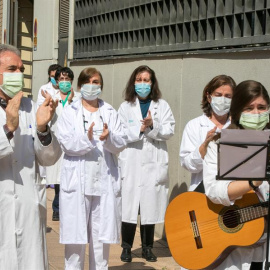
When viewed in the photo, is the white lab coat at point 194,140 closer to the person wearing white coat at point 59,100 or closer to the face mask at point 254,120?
the face mask at point 254,120

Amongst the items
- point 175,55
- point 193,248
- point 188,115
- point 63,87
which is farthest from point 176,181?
point 193,248

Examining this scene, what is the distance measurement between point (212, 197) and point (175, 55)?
5.33 m

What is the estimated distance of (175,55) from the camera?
981 centimetres

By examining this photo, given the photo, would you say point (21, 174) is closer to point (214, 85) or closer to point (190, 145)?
point (190, 145)

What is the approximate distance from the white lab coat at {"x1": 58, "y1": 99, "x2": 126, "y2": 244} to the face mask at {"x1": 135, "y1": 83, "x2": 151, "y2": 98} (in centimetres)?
147

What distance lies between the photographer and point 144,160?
8.66 meters

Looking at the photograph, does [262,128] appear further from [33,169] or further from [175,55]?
[175,55]

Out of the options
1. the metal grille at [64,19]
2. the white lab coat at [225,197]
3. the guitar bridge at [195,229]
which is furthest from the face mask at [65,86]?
the white lab coat at [225,197]

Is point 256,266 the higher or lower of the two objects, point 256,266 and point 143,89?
the lower

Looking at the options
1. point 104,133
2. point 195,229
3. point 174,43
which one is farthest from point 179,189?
point 195,229

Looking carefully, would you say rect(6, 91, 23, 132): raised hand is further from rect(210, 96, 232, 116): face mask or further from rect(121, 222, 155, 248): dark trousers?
rect(121, 222, 155, 248): dark trousers

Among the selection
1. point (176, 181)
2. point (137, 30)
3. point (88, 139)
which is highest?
point (137, 30)

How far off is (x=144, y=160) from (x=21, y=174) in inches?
149

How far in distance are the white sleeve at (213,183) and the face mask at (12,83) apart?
1.23 m
